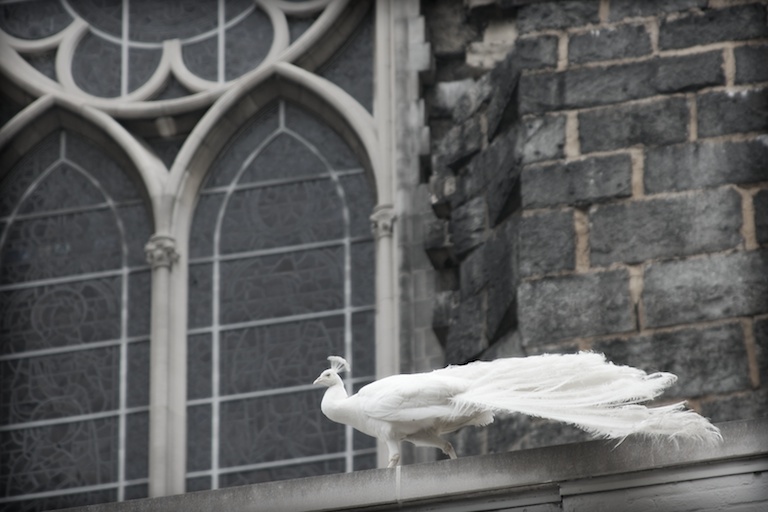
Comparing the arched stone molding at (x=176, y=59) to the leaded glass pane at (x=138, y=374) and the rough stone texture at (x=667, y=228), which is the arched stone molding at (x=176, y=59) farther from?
the rough stone texture at (x=667, y=228)

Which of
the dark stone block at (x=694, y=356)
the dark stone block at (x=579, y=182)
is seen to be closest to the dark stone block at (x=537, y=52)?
the dark stone block at (x=579, y=182)

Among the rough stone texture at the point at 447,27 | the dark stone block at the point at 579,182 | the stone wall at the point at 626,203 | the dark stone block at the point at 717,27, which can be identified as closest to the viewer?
the stone wall at the point at 626,203

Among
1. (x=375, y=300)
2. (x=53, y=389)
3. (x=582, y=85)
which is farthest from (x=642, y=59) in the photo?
(x=53, y=389)

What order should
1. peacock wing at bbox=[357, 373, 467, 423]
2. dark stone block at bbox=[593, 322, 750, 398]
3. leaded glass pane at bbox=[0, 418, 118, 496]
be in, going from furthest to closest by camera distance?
leaded glass pane at bbox=[0, 418, 118, 496] → dark stone block at bbox=[593, 322, 750, 398] → peacock wing at bbox=[357, 373, 467, 423]

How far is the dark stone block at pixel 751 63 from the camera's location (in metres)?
18.9

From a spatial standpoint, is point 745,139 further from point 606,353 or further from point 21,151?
point 21,151

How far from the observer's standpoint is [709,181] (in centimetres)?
1841

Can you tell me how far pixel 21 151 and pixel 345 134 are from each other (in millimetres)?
2674

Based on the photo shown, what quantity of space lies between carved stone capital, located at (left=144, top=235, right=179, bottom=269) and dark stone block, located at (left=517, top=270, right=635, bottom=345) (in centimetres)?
562

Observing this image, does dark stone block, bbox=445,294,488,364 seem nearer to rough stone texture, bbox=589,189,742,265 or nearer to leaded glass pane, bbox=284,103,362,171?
rough stone texture, bbox=589,189,742,265

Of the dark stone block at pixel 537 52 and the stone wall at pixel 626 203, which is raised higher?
the dark stone block at pixel 537 52

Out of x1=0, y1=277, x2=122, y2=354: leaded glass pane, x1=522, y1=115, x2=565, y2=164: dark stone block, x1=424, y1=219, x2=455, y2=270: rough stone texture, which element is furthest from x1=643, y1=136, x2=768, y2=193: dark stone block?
x1=0, y1=277, x2=122, y2=354: leaded glass pane

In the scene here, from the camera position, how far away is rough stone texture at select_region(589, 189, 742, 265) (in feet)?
59.7

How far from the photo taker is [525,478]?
48.7ft
